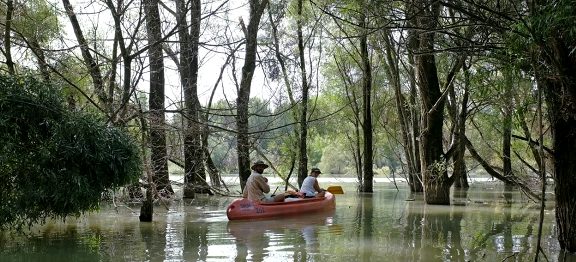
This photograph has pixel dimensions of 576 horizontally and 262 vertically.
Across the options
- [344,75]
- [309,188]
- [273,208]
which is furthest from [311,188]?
[344,75]

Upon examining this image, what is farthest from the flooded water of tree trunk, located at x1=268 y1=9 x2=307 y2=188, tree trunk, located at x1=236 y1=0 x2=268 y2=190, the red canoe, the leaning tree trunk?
tree trunk, located at x1=268 y1=9 x2=307 y2=188

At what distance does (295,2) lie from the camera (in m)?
23.0

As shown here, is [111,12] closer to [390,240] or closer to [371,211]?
[390,240]

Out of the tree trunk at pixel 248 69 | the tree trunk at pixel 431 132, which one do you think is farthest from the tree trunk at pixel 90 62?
the tree trunk at pixel 431 132

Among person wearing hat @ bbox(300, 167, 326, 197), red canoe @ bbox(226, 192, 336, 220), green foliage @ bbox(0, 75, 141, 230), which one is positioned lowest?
red canoe @ bbox(226, 192, 336, 220)

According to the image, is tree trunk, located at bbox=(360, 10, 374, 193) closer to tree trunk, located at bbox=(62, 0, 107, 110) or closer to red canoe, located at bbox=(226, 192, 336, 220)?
red canoe, located at bbox=(226, 192, 336, 220)

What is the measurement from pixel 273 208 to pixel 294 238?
Result: 3444 mm

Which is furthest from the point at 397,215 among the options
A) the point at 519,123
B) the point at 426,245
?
the point at 519,123

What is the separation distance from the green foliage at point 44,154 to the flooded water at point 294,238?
0.74 m

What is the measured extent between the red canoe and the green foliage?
14.4ft

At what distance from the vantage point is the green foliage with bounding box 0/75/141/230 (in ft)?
25.2

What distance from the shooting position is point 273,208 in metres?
13.1

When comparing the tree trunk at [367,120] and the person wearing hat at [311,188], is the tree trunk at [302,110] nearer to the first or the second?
the tree trunk at [367,120]

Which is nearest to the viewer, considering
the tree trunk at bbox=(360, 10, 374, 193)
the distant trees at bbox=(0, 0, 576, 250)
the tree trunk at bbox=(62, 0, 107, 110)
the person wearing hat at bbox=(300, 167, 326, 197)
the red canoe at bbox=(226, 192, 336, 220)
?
the distant trees at bbox=(0, 0, 576, 250)
